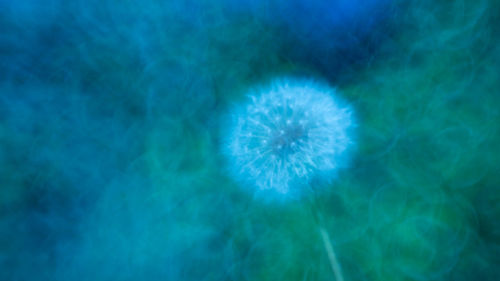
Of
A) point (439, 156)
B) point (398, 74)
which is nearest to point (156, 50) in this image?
point (398, 74)

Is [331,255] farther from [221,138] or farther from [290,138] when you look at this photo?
[221,138]

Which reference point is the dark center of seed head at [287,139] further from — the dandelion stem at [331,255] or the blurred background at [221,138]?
the dandelion stem at [331,255]

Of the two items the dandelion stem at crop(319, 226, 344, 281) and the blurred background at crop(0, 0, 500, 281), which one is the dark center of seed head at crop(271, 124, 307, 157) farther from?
the dandelion stem at crop(319, 226, 344, 281)

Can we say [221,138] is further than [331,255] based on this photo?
Yes

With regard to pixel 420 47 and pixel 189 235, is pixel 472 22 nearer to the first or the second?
pixel 420 47

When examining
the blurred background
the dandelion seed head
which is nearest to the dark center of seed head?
the dandelion seed head

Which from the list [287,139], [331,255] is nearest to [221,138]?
[287,139]

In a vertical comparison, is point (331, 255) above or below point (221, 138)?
below
